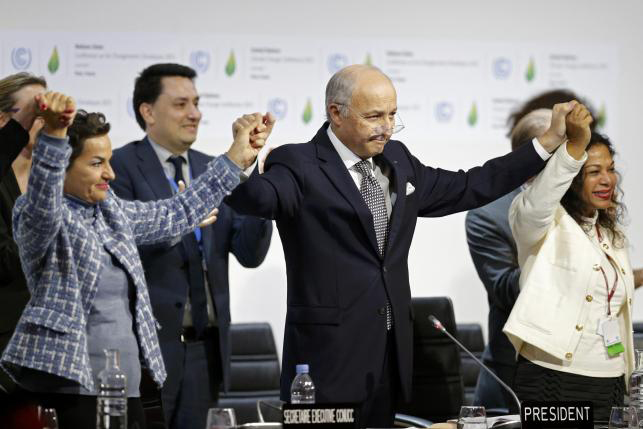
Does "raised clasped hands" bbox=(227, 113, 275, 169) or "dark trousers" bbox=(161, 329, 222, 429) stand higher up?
"raised clasped hands" bbox=(227, 113, 275, 169)

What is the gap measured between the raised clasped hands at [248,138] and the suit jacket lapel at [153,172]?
959 mm

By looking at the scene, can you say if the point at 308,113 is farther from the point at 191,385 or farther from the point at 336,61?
the point at 191,385

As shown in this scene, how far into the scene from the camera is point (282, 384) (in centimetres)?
321

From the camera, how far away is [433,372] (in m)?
4.05

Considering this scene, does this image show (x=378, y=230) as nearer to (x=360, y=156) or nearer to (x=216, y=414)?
(x=360, y=156)

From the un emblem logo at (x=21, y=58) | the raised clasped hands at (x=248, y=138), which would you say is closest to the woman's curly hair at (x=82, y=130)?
the raised clasped hands at (x=248, y=138)

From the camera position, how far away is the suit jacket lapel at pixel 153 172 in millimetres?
3922

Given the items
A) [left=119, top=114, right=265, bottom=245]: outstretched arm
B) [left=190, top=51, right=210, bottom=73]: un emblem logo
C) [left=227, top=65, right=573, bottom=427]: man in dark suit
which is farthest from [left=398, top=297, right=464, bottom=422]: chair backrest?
[left=190, top=51, right=210, bottom=73]: un emblem logo

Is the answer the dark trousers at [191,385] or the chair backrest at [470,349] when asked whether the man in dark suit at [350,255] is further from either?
the chair backrest at [470,349]

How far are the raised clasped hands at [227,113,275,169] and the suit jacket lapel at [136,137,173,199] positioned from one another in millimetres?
959

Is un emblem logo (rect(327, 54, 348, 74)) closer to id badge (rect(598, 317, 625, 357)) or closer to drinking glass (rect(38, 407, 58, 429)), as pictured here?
id badge (rect(598, 317, 625, 357))

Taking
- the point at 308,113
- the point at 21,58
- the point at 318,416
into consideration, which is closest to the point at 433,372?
the point at 308,113

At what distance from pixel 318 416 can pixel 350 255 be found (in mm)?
998

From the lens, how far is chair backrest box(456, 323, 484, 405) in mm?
5270
